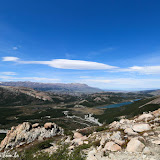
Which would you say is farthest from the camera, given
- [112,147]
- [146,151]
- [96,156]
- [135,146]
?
[112,147]

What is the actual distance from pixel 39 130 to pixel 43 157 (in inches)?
947

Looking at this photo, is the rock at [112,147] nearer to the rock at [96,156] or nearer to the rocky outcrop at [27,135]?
the rock at [96,156]

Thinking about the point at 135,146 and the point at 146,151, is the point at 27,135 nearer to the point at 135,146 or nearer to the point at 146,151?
the point at 135,146

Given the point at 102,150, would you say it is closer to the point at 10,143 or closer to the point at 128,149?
Result: the point at 128,149

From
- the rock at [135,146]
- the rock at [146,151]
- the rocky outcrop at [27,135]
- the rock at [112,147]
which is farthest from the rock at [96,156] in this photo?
the rocky outcrop at [27,135]

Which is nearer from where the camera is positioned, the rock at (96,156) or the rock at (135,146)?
the rock at (135,146)

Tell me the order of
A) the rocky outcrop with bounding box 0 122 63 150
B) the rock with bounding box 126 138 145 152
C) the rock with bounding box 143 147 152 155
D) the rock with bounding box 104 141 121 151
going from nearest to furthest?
the rock with bounding box 143 147 152 155, the rock with bounding box 126 138 145 152, the rock with bounding box 104 141 121 151, the rocky outcrop with bounding box 0 122 63 150

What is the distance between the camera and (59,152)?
A: 2570cm

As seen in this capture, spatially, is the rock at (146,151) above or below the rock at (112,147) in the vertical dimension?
above

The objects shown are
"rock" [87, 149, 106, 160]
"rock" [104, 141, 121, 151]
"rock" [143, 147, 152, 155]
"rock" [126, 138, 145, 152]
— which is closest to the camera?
"rock" [143, 147, 152, 155]

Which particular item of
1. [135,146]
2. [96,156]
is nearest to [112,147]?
[96,156]

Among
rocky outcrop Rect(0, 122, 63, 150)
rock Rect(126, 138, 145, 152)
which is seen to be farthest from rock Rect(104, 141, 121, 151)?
rocky outcrop Rect(0, 122, 63, 150)

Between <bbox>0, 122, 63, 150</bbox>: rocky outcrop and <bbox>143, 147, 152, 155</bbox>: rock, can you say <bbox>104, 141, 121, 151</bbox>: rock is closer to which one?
<bbox>143, 147, 152, 155</bbox>: rock

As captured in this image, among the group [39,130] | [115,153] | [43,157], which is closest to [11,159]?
[43,157]
